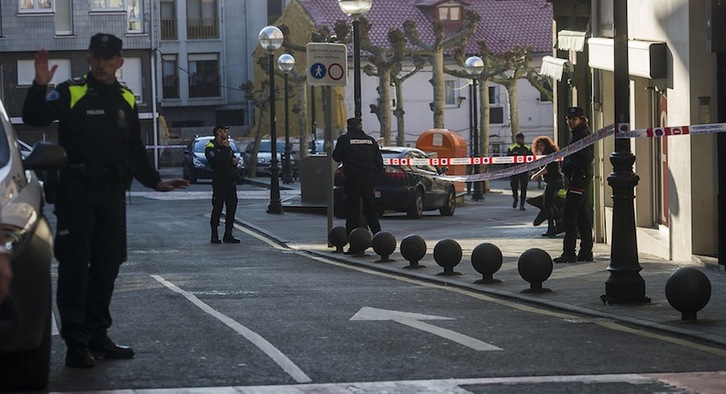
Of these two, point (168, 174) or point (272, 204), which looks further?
point (168, 174)

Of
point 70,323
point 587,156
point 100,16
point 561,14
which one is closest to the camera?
point 70,323

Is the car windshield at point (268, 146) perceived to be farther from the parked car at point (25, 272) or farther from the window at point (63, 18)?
the parked car at point (25, 272)

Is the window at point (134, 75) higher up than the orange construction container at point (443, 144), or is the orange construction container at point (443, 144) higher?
the window at point (134, 75)

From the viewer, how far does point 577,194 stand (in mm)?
17766

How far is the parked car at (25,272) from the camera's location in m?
7.22

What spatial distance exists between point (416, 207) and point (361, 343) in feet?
67.3

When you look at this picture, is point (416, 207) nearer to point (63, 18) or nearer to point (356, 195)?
point (356, 195)

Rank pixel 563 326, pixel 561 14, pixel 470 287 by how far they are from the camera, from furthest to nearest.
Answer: pixel 561 14, pixel 470 287, pixel 563 326

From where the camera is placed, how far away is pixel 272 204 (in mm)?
31609

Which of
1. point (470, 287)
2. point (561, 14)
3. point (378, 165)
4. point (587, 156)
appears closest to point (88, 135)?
point (470, 287)

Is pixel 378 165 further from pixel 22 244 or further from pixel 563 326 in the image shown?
pixel 22 244

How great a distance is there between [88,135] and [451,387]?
2585 mm

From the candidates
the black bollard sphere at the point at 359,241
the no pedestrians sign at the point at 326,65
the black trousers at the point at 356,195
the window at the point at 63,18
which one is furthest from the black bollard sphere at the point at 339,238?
the window at the point at 63,18

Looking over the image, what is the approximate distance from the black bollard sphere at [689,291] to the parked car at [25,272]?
4.90m
